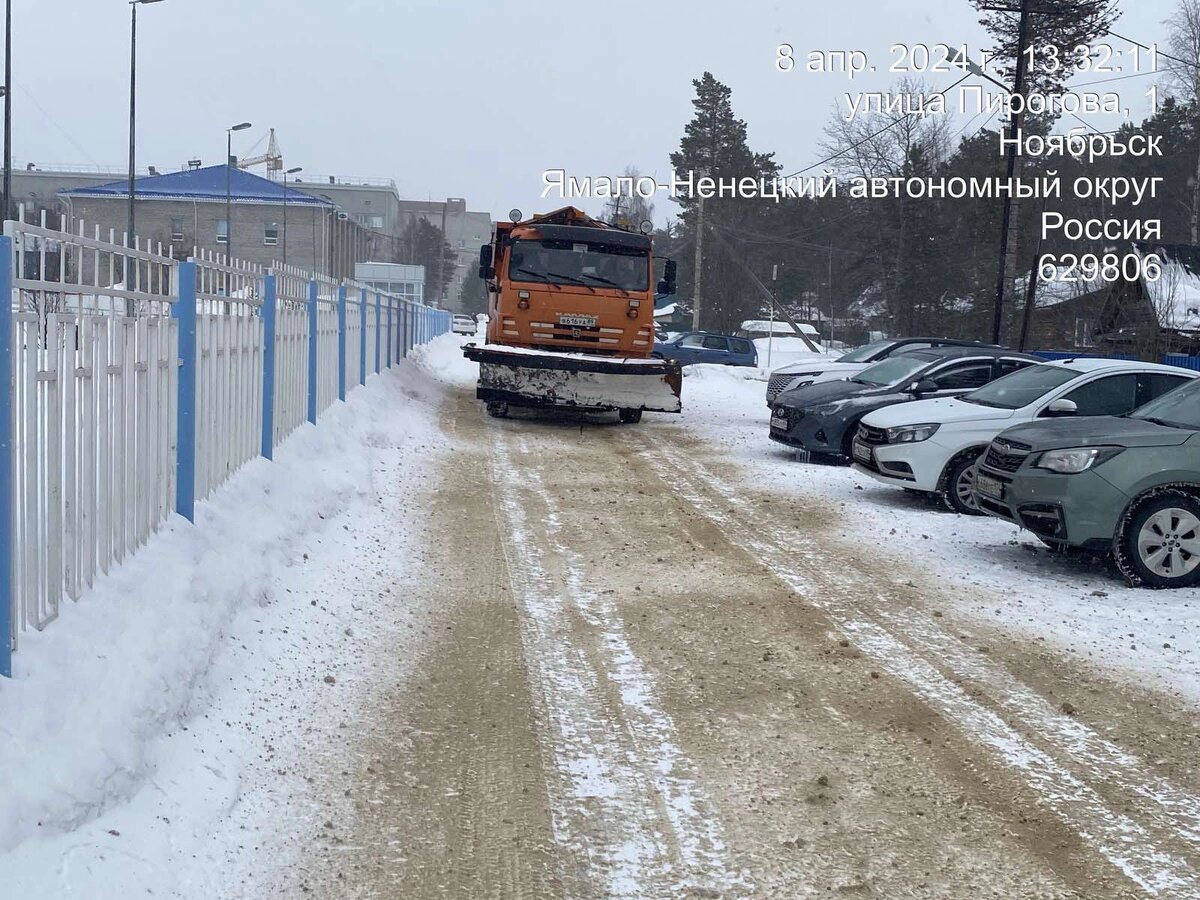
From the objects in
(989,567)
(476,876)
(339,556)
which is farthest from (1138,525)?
(476,876)

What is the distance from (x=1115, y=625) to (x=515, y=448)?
363 inches

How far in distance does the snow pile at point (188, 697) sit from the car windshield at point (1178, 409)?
5955 millimetres

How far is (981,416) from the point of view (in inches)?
449

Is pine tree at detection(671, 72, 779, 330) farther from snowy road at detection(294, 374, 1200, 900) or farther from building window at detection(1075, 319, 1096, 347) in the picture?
snowy road at detection(294, 374, 1200, 900)

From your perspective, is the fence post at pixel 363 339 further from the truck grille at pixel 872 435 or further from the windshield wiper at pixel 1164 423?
the windshield wiper at pixel 1164 423

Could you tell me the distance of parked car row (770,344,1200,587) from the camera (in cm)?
845

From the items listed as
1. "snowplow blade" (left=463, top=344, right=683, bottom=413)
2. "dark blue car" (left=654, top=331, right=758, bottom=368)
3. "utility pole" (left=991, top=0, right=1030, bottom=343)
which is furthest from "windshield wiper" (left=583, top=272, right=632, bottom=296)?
"dark blue car" (left=654, top=331, right=758, bottom=368)

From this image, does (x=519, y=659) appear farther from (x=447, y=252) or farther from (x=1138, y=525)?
(x=447, y=252)

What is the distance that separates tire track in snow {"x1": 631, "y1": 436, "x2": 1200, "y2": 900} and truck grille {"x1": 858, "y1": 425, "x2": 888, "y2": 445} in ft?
10.1

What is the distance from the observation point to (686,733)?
17.7 ft

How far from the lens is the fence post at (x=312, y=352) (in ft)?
39.2

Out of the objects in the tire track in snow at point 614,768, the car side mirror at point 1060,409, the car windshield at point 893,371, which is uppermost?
the car windshield at point 893,371

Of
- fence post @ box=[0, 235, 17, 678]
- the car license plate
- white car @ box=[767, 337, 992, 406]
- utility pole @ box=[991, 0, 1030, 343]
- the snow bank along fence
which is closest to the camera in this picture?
fence post @ box=[0, 235, 17, 678]

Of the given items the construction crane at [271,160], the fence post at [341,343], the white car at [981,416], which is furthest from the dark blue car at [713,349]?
the construction crane at [271,160]
